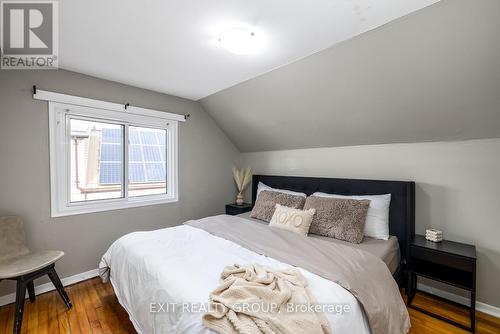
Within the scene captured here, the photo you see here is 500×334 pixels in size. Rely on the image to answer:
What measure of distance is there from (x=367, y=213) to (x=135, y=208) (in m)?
2.73

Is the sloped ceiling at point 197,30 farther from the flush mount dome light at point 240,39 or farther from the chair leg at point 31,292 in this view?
the chair leg at point 31,292

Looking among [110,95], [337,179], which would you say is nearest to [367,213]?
[337,179]

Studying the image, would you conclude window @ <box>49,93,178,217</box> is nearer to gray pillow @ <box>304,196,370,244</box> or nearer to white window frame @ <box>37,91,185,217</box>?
white window frame @ <box>37,91,185,217</box>

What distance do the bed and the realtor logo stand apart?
1755 mm

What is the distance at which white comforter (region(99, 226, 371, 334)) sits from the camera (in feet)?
4.02

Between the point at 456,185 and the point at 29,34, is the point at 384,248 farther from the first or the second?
the point at 29,34

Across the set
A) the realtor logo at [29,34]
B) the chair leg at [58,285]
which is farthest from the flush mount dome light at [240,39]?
the chair leg at [58,285]

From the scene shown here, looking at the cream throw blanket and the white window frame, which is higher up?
the white window frame

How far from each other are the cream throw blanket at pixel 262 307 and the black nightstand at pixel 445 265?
1.34 m

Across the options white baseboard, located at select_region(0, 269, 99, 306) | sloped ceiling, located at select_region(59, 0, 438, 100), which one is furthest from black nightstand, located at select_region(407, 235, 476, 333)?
white baseboard, located at select_region(0, 269, 99, 306)

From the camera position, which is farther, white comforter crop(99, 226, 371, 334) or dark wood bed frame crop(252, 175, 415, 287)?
dark wood bed frame crop(252, 175, 415, 287)

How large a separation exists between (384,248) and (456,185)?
0.92 m

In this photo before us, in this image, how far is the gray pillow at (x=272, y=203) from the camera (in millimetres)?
2793

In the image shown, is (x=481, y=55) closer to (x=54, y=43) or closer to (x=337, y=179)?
(x=337, y=179)
